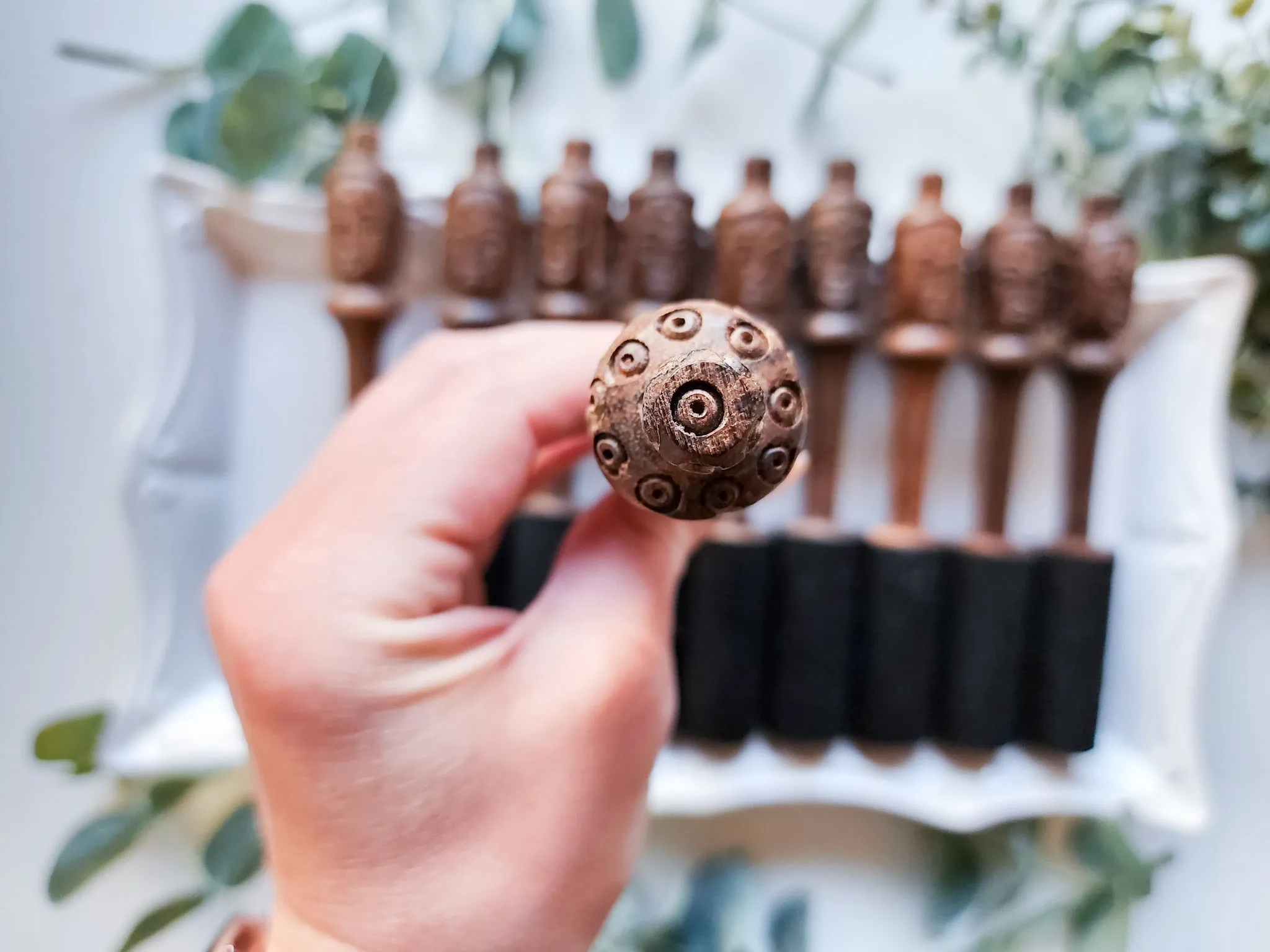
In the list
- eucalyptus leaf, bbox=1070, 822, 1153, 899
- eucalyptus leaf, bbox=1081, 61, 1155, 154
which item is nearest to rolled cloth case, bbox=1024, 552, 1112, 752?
eucalyptus leaf, bbox=1070, 822, 1153, 899

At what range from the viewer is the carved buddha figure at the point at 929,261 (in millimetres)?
555

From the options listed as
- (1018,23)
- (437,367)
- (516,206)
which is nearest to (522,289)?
(516,206)

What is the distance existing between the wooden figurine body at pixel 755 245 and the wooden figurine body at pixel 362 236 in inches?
9.4

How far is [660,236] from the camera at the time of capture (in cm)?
56

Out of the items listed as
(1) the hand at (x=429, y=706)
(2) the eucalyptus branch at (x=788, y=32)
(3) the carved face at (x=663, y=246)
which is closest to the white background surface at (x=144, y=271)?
(2) the eucalyptus branch at (x=788, y=32)

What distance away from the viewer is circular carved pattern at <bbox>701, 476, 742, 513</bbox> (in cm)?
28

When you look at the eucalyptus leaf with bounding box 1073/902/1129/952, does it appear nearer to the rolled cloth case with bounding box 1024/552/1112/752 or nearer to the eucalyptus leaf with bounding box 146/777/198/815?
the rolled cloth case with bounding box 1024/552/1112/752

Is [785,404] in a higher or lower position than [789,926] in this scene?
higher

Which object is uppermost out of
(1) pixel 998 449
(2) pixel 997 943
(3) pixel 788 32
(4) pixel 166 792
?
(3) pixel 788 32

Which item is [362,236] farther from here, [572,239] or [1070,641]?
[1070,641]

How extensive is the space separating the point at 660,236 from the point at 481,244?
0.42 feet

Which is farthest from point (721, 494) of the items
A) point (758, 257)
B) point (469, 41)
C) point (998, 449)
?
point (469, 41)

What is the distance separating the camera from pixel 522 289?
63 cm

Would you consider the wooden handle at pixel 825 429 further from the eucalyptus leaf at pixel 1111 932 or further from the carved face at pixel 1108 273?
the eucalyptus leaf at pixel 1111 932
